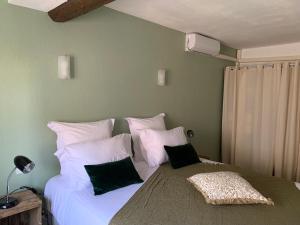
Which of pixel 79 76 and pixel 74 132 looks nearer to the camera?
pixel 74 132

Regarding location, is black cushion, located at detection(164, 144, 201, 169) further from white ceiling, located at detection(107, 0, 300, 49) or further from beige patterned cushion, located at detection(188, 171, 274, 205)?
white ceiling, located at detection(107, 0, 300, 49)

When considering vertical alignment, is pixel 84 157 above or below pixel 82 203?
above

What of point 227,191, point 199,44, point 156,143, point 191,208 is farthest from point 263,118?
point 191,208

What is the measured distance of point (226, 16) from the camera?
2521 mm

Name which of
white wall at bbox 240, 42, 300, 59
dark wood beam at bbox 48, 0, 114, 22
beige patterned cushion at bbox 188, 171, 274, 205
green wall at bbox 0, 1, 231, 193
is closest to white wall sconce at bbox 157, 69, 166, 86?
green wall at bbox 0, 1, 231, 193

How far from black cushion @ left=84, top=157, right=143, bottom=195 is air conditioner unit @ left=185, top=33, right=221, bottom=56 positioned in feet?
5.98

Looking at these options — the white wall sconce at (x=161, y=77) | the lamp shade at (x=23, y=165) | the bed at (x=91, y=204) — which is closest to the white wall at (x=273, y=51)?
the white wall sconce at (x=161, y=77)

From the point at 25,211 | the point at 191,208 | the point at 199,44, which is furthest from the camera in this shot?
the point at 199,44

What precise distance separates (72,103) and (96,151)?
54cm

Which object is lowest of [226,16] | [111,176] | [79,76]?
[111,176]

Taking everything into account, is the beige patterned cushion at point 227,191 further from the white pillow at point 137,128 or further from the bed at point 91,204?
the white pillow at point 137,128

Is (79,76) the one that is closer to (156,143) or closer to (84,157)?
(84,157)

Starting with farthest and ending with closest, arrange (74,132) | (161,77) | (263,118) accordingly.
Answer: (263,118) → (161,77) → (74,132)

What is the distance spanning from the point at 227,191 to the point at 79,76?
155cm
